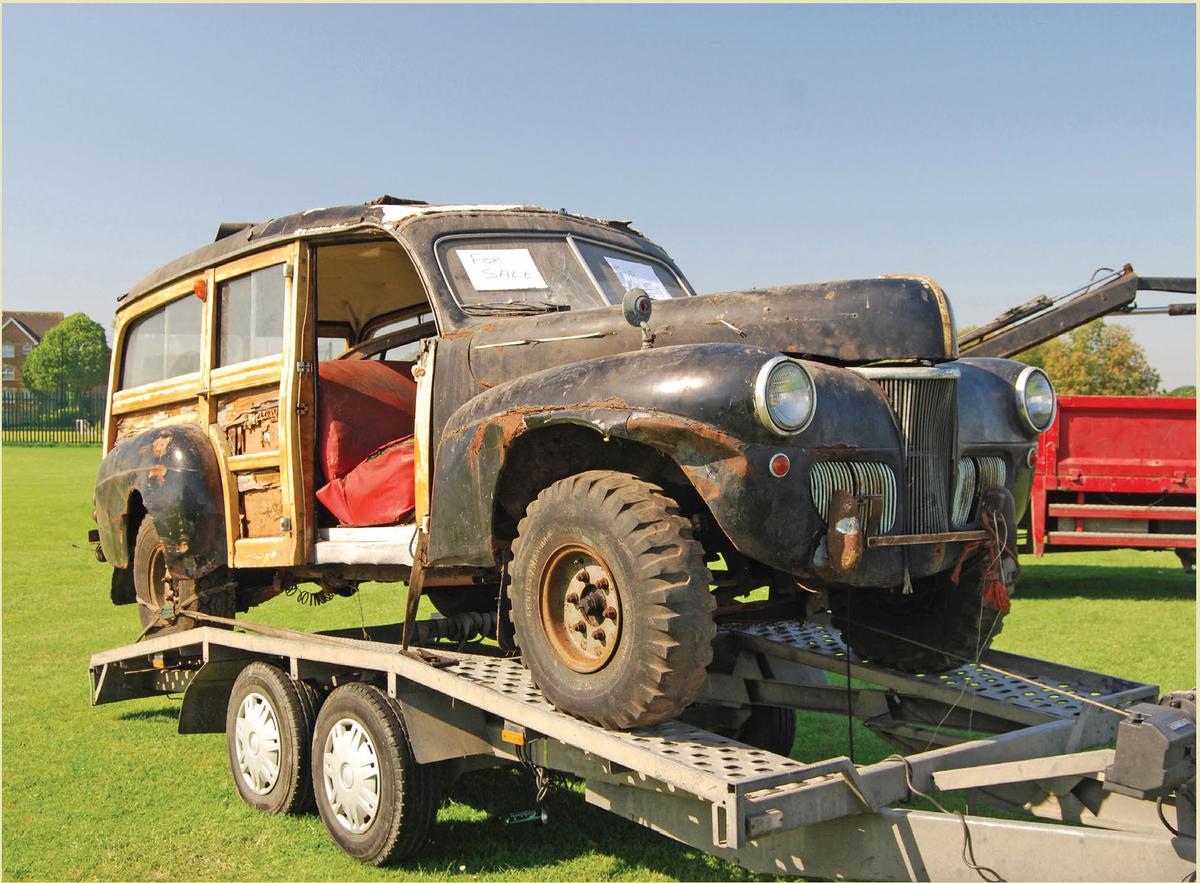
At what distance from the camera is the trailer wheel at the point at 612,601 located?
3.64 meters

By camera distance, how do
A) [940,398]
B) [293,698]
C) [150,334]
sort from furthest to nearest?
[150,334] → [293,698] → [940,398]

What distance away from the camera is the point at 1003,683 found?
493cm

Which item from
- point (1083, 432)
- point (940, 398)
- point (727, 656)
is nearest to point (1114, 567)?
point (1083, 432)

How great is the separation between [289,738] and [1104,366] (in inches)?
1309

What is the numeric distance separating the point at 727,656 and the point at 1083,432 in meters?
7.76

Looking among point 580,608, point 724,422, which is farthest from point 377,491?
point 724,422

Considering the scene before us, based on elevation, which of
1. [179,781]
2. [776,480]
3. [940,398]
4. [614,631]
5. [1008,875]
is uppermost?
[940,398]

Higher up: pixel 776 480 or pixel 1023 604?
pixel 776 480

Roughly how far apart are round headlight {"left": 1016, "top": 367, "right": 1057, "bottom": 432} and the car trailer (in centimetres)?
106

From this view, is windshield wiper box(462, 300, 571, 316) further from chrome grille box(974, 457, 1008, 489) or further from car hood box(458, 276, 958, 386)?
chrome grille box(974, 457, 1008, 489)

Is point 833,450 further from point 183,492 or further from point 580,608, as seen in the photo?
point 183,492

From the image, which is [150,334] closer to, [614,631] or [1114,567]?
[614,631]

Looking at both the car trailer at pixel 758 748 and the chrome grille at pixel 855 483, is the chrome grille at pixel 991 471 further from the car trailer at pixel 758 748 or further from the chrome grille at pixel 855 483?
the car trailer at pixel 758 748

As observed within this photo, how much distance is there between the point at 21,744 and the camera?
6.55 m
